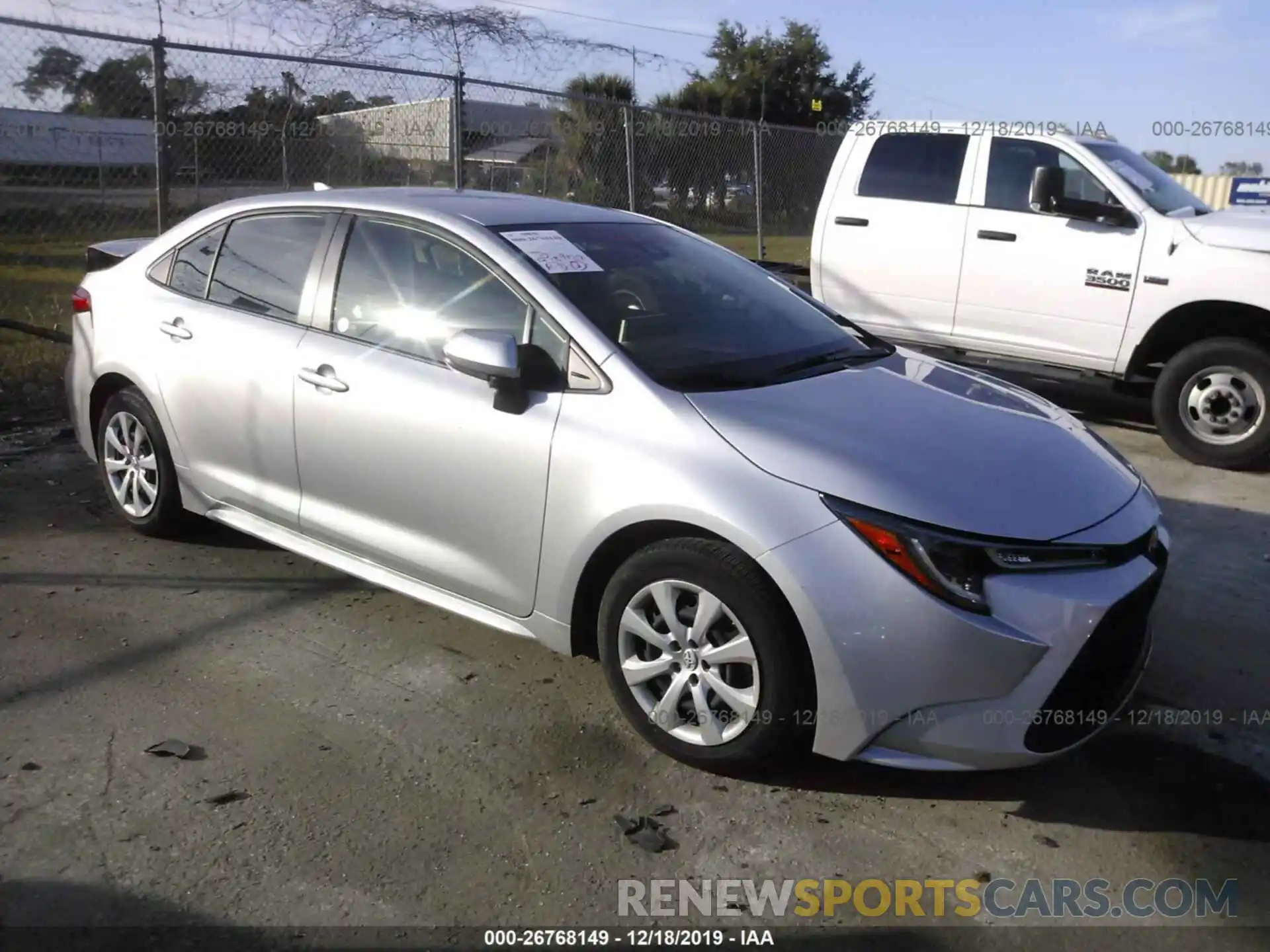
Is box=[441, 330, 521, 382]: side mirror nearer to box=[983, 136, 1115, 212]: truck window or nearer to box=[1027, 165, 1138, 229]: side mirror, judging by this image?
box=[1027, 165, 1138, 229]: side mirror

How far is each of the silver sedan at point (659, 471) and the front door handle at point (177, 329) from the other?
0.5 inches

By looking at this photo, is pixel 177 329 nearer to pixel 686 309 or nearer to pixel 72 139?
pixel 686 309

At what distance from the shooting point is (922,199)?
8.02m

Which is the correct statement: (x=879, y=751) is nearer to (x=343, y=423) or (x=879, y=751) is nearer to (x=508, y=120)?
(x=343, y=423)

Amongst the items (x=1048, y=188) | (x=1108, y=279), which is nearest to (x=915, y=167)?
(x=1048, y=188)

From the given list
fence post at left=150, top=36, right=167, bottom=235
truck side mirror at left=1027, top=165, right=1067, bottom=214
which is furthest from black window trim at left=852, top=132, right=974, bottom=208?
fence post at left=150, top=36, right=167, bottom=235

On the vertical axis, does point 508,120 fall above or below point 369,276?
above

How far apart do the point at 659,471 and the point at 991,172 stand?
18.0 feet

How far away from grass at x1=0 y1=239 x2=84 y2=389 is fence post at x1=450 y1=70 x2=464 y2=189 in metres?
2.90

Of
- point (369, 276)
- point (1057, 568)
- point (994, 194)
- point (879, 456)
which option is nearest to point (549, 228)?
point (369, 276)

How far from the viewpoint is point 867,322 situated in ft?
27.2

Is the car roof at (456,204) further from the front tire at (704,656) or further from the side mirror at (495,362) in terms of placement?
the front tire at (704,656)

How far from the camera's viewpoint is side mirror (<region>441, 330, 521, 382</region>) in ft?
11.4

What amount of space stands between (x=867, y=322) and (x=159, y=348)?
517 centimetres
